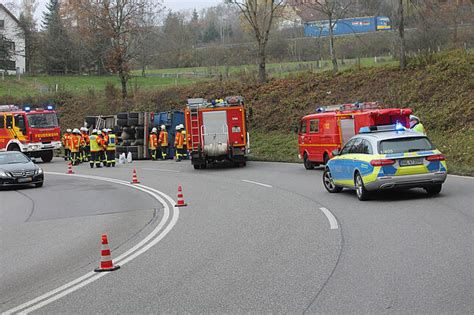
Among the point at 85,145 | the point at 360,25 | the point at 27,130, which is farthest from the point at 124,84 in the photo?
the point at 360,25

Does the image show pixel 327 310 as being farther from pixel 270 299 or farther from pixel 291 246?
pixel 291 246

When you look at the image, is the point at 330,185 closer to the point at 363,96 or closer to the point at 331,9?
the point at 363,96

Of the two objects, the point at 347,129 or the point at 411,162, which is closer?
the point at 411,162

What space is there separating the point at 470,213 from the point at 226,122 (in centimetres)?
1635

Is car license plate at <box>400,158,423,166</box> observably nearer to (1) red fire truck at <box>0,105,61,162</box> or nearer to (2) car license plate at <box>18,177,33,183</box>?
(2) car license plate at <box>18,177,33,183</box>

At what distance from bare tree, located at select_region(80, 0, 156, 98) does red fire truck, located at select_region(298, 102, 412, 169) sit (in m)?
31.7

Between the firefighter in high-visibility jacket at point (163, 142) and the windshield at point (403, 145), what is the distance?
22.0 m

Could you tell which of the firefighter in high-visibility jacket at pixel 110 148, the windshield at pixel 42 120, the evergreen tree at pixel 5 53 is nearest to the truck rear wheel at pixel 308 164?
the firefighter in high-visibility jacket at pixel 110 148

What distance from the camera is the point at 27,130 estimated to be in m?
36.6

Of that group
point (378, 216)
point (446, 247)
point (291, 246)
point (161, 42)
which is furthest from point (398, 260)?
point (161, 42)

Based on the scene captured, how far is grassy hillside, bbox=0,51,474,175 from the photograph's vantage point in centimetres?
2905

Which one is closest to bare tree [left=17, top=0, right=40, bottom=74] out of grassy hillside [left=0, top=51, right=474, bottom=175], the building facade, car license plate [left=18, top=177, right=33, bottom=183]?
the building facade

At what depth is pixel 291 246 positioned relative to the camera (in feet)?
33.0

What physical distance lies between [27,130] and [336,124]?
2050 centimetres
